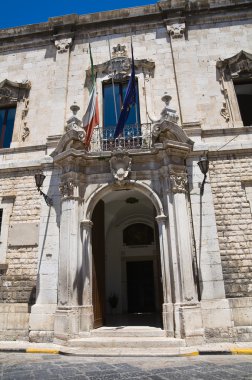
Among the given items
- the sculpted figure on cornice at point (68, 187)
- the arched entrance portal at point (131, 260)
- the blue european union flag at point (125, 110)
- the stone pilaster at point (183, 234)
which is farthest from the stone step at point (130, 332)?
the blue european union flag at point (125, 110)

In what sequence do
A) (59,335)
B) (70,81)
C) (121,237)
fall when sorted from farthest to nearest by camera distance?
(121,237), (70,81), (59,335)

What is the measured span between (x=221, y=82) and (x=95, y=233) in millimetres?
6342

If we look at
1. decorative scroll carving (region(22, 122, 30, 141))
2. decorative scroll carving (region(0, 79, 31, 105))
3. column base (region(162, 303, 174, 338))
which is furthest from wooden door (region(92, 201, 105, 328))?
decorative scroll carving (region(0, 79, 31, 105))

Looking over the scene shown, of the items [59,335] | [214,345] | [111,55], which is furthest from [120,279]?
[111,55]

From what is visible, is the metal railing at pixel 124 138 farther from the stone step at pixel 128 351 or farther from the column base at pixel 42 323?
the stone step at pixel 128 351

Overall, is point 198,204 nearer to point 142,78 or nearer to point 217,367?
point 217,367

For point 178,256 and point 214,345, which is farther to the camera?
point 178,256

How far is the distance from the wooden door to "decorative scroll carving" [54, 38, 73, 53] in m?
6.07

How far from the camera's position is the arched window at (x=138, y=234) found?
12883 millimetres

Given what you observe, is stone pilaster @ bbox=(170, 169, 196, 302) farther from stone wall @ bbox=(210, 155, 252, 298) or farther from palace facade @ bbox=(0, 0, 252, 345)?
stone wall @ bbox=(210, 155, 252, 298)

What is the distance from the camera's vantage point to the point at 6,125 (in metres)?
10.5

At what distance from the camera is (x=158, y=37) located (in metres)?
10.7

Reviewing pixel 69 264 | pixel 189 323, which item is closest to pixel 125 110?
pixel 69 264

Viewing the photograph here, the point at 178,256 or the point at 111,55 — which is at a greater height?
the point at 111,55
